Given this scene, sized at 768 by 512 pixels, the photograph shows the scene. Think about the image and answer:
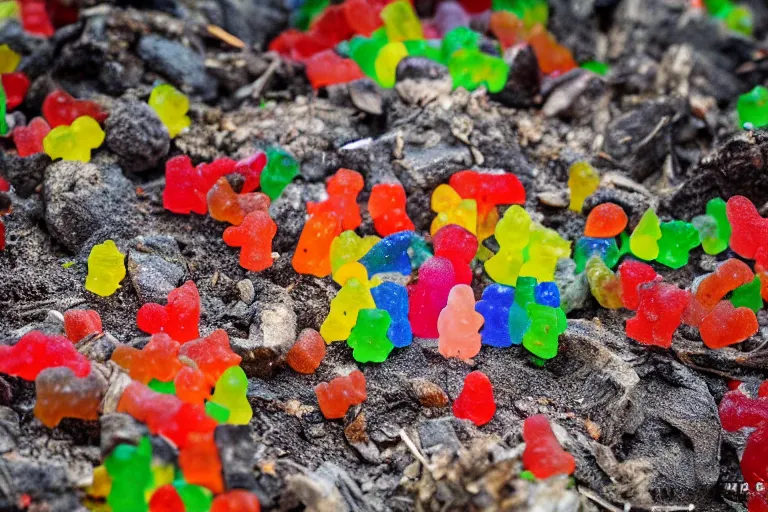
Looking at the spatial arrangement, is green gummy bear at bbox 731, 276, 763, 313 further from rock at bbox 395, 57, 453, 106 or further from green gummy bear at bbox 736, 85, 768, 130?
rock at bbox 395, 57, 453, 106

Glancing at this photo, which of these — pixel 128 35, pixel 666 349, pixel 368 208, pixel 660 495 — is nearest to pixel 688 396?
pixel 666 349

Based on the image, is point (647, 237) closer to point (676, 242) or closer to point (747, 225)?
point (676, 242)

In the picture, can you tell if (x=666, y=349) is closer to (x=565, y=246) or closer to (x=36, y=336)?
(x=565, y=246)

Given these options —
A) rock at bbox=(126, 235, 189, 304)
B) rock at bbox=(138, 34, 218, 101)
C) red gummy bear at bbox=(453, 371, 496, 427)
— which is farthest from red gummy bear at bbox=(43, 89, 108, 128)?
red gummy bear at bbox=(453, 371, 496, 427)

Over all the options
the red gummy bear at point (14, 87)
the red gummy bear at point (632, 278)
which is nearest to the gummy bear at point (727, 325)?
the red gummy bear at point (632, 278)

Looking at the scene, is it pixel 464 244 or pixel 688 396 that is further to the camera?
pixel 464 244

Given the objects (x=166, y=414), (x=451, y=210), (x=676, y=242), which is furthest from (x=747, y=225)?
(x=166, y=414)
